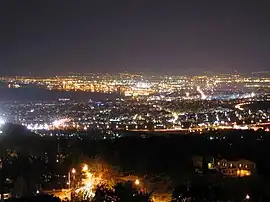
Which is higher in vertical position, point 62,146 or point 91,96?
point 91,96

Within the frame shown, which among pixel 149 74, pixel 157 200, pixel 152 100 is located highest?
pixel 149 74

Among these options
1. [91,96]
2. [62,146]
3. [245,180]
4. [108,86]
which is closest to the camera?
[245,180]

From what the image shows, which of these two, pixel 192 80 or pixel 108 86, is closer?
pixel 108 86

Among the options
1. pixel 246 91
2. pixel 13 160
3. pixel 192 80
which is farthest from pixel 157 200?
pixel 192 80

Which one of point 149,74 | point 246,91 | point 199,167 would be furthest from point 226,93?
point 199,167

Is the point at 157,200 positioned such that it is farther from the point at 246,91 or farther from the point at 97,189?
the point at 246,91

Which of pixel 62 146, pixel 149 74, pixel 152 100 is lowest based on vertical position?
pixel 62 146

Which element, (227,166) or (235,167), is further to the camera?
(227,166)

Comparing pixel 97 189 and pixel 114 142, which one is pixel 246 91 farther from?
pixel 97 189

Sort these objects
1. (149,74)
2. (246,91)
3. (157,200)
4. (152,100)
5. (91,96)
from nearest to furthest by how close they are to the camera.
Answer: (157,200) < (152,100) < (91,96) < (246,91) < (149,74)
